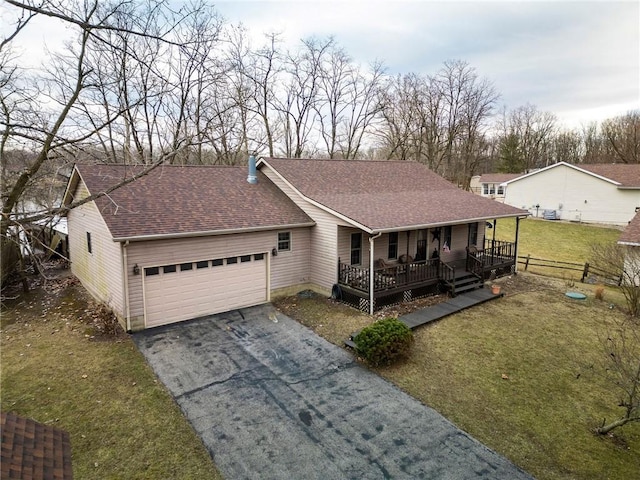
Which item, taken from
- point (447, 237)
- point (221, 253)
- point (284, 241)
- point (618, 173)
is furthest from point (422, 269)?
point (618, 173)

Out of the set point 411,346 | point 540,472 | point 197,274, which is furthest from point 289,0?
point 540,472

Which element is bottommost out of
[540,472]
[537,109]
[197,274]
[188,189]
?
[540,472]

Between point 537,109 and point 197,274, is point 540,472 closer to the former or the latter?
point 197,274

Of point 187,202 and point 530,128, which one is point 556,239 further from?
point 530,128

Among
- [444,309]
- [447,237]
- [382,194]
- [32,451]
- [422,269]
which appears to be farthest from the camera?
[447,237]

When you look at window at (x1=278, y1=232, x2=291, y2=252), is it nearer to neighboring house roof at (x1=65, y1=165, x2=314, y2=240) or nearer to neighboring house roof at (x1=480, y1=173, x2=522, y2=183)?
neighboring house roof at (x1=65, y1=165, x2=314, y2=240)

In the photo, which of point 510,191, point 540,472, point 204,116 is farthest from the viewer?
point 510,191

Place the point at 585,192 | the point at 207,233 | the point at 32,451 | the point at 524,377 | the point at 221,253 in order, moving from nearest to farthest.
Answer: the point at 32,451, the point at 524,377, the point at 207,233, the point at 221,253, the point at 585,192
